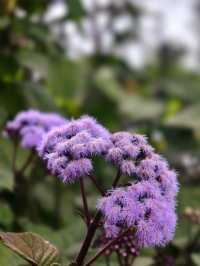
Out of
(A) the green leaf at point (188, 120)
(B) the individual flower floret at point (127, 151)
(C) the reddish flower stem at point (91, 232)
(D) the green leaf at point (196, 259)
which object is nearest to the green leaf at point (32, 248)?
(C) the reddish flower stem at point (91, 232)

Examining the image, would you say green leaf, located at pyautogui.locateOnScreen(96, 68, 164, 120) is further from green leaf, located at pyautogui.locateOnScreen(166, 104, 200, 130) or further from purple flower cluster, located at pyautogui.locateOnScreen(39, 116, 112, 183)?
purple flower cluster, located at pyautogui.locateOnScreen(39, 116, 112, 183)

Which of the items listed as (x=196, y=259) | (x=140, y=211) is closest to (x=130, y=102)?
(x=196, y=259)

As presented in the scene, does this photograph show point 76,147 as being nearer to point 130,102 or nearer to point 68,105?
point 68,105

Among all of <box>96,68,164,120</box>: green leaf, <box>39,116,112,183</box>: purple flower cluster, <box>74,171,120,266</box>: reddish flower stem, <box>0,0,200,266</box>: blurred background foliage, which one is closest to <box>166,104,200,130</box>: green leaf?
<box>0,0,200,266</box>: blurred background foliage

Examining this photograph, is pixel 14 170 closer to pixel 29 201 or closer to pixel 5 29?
pixel 29 201

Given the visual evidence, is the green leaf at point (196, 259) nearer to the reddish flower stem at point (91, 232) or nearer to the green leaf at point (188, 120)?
the reddish flower stem at point (91, 232)

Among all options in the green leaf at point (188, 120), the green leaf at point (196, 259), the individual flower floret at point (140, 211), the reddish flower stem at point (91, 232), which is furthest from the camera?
the green leaf at point (188, 120)
